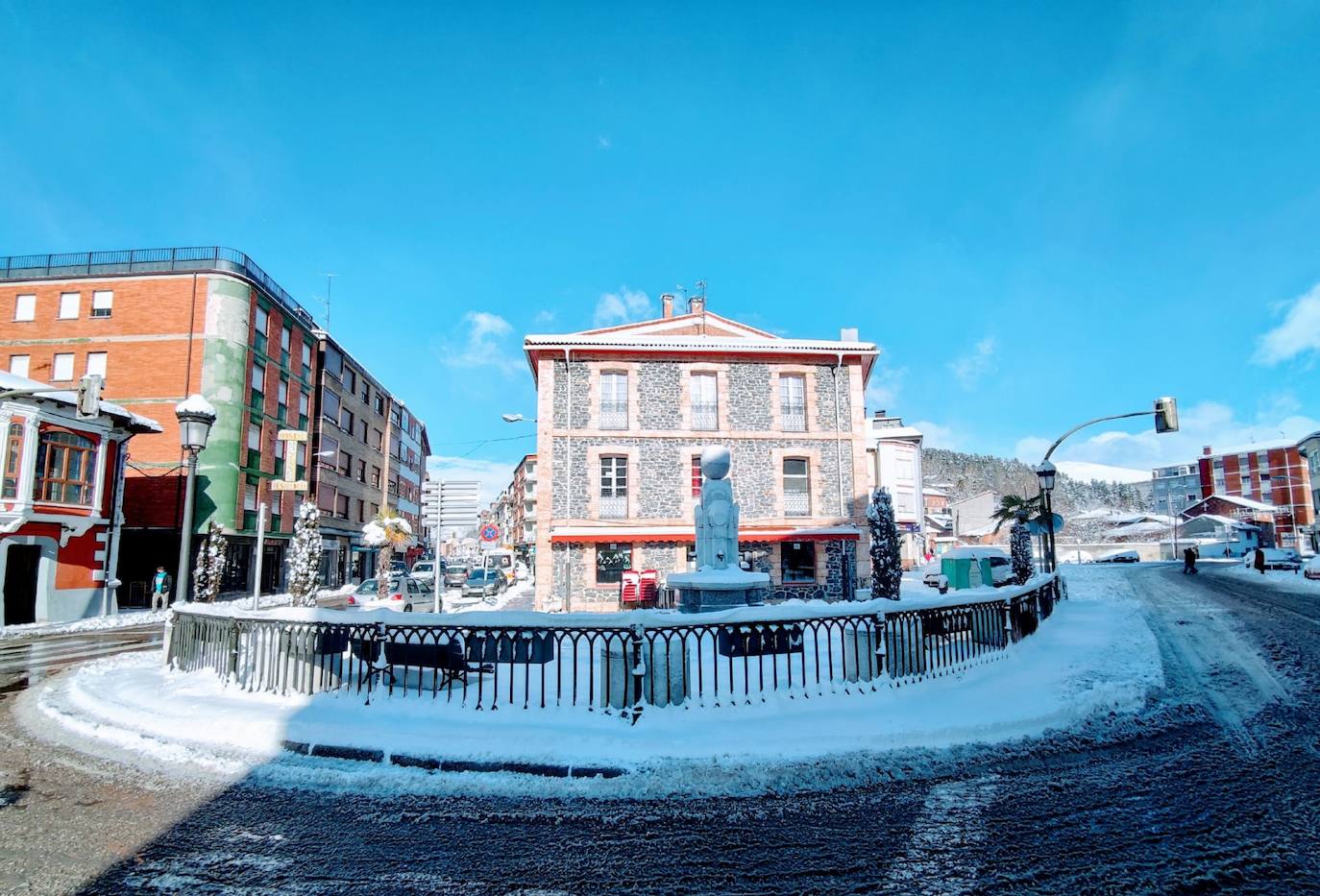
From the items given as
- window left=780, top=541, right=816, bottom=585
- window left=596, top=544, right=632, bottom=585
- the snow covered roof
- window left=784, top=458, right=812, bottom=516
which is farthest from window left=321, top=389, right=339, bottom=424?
window left=780, top=541, right=816, bottom=585

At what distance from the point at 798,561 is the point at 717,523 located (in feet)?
37.3

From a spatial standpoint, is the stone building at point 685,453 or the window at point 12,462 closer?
the window at point 12,462

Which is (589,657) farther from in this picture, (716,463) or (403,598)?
(403,598)

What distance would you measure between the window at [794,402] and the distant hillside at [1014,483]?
260ft

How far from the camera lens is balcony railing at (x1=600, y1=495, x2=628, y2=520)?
21578mm

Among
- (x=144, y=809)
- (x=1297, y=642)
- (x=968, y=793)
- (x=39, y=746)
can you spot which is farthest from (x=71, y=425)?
(x=1297, y=642)

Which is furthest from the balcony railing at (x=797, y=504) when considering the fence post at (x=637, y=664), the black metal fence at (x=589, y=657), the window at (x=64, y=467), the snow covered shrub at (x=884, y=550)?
the window at (x=64, y=467)

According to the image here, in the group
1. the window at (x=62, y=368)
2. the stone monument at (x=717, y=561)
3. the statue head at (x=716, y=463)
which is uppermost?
the window at (x=62, y=368)

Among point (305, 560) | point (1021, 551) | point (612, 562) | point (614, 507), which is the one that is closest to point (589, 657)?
point (612, 562)

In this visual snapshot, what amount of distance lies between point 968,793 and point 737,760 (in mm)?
1708

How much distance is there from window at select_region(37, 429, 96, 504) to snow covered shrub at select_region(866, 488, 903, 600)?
23079mm

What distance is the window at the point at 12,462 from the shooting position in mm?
17562

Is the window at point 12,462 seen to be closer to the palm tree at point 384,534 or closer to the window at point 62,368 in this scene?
the window at point 62,368

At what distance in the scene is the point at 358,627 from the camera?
7.07m
